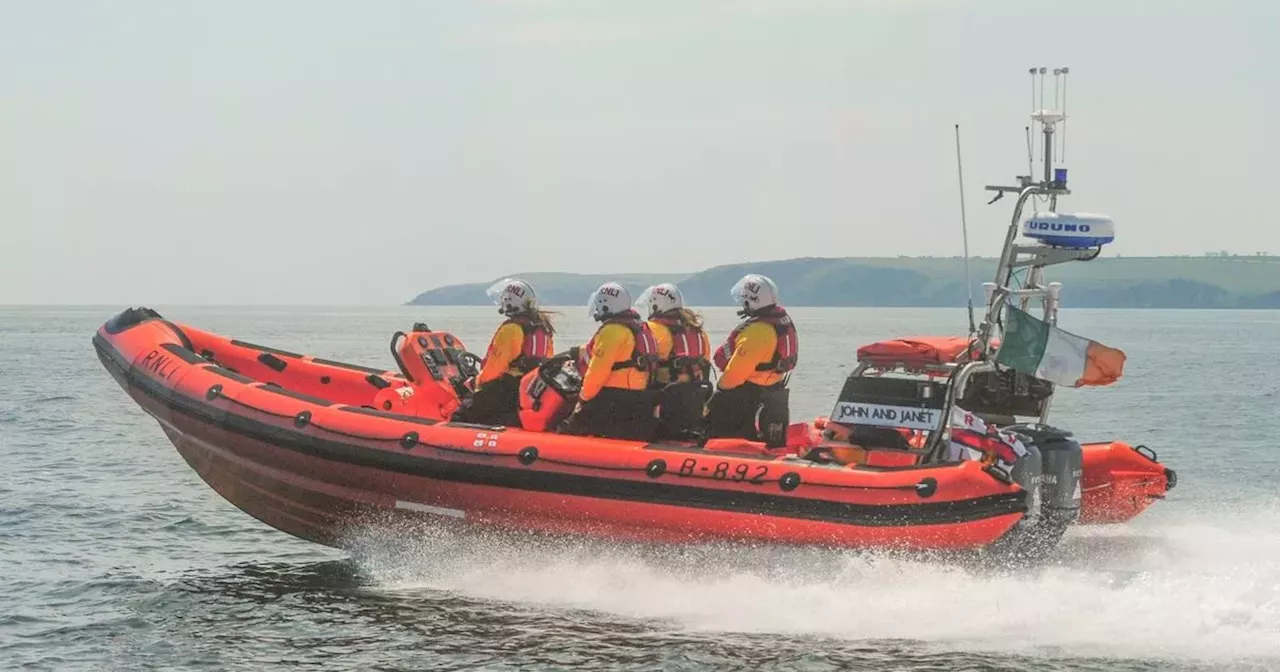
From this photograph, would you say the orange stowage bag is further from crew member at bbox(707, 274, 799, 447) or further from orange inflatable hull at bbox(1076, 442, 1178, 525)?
orange inflatable hull at bbox(1076, 442, 1178, 525)

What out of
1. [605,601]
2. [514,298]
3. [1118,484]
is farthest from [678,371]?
[1118,484]

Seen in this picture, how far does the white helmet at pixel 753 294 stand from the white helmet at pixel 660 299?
0.39 m

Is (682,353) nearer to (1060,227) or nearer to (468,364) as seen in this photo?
(468,364)

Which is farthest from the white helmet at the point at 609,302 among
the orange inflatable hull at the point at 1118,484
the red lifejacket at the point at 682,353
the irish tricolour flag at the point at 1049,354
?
the orange inflatable hull at the point at 1118,484

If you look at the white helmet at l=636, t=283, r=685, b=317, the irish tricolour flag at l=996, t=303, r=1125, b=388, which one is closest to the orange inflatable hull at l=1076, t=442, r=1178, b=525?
the irish tricolour flag at l=996, t=303, r=1125, b=388

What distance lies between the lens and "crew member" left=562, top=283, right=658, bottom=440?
26.0 ft

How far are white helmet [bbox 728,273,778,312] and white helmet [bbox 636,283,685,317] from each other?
0.39 meters

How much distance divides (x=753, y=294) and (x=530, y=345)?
1451 millimetres

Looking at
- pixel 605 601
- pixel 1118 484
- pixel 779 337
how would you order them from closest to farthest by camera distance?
pixel 605 601, pixel 779 337, pixel 1118 484

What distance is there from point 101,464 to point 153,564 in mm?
5011

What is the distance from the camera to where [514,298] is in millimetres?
8461

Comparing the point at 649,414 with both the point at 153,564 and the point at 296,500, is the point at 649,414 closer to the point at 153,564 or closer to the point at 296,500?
the point at 296,500

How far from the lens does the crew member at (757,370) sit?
7.81 meters

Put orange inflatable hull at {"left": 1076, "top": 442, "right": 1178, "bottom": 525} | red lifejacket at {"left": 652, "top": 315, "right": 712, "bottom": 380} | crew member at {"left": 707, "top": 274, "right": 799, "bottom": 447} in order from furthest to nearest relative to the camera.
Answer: orange inflatable hull at {"left": 1076, "top": 442, "right": 1178, "bottom": 525}, red lifejacket at {"left": 652, "top": 315, "right": 712, "bottom": 380}, crew member at {"left": 707, "top": 274, "right": 799, "bottom": 447}
